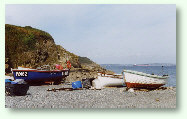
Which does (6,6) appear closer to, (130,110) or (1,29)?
(1,29)

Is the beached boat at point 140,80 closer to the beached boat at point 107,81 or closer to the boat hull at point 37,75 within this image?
the beached boat at point 107,81

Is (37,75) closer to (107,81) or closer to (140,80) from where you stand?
(107,81)

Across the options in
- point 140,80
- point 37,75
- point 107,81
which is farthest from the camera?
point 37,75

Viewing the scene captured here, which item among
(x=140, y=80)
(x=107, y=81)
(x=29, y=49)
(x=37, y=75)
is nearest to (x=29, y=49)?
(x=29, y=49)

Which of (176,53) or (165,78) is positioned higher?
(176,53)

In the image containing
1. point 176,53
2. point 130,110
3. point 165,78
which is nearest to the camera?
point 130,110

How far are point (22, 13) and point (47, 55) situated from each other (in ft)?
53.8

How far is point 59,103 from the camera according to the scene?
32.0 feet

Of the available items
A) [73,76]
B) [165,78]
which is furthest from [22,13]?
[73,76]

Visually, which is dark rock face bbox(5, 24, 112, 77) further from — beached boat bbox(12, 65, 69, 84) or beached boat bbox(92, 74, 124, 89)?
beached boat bbox(92, 74, 124, 89)

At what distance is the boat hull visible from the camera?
17.0 m

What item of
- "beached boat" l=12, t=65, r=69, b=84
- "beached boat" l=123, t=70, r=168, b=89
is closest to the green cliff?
"beached boat" l=12, t=65, r=69, b=84

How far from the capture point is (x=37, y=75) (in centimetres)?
1798

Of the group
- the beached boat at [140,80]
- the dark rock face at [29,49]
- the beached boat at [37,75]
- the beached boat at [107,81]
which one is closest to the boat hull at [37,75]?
the beached boat at [37,75]
